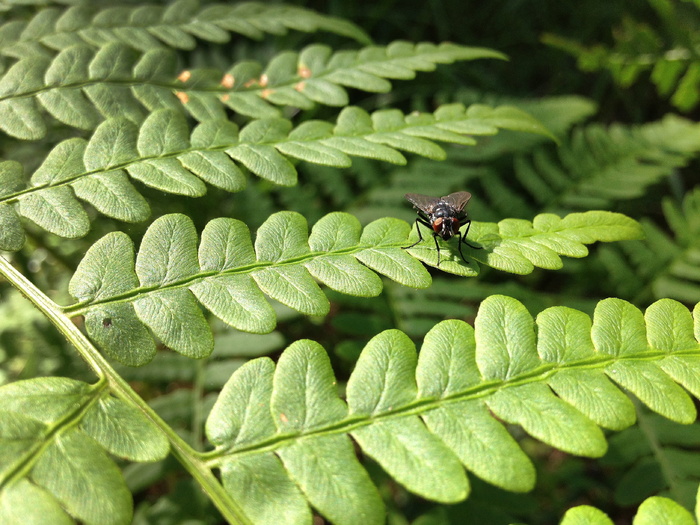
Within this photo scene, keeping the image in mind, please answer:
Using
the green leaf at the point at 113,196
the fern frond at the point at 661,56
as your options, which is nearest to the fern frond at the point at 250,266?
the green leaf at the point at 113,196

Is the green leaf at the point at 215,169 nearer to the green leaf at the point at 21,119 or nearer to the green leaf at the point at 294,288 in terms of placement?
the green leaf at the point at 294,288

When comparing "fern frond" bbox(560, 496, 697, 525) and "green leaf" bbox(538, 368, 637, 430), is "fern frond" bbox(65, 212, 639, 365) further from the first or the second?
"fern frond" bbox(560, 496, 697, 525)

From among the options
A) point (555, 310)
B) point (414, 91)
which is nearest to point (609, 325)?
point (555, 310)

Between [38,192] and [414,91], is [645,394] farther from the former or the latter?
[414,91]

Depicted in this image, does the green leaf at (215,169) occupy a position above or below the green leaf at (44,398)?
above

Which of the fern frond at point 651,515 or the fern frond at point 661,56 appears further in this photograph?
the fern frond at point 661,56

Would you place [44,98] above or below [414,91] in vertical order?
below
